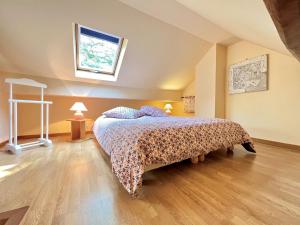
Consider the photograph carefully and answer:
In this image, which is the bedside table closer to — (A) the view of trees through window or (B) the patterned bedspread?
(A) the view of trees through window

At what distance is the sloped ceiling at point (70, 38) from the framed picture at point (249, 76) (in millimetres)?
1020

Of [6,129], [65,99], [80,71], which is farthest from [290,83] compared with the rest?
[6,129]

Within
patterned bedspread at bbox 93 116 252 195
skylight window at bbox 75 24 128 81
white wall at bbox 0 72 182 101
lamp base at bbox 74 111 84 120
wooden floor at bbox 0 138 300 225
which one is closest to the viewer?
wooden floor at bbox 0 138 300 225

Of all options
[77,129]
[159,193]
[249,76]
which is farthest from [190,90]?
[159,193]

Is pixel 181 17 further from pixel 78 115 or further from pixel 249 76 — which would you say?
pixel 78 115

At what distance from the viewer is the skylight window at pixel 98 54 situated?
304cm

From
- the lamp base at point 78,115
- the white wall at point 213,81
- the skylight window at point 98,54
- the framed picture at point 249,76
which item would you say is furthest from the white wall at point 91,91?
the framed picture at point 249,76

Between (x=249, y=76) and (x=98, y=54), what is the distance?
363cm

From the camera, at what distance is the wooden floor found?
3.29 ft

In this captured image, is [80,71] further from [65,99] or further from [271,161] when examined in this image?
[271,161]

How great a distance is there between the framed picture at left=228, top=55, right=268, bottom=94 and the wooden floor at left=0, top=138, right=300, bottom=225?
1786 mm

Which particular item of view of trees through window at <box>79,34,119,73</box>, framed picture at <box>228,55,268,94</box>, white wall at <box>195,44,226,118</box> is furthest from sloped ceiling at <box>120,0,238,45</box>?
view of trees through window at <box>79,34,119,73</box>

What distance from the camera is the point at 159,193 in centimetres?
130

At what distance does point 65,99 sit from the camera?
3.81m
